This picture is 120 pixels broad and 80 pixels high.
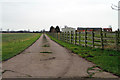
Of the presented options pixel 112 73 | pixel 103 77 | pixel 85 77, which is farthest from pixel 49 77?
pixel 112 73

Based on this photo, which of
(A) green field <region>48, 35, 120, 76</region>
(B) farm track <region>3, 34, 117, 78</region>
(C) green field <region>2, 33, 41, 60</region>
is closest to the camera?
(B) farm track <region>3, 34, 117, 78</region>

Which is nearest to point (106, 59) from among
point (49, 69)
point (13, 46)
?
point (49, 69)

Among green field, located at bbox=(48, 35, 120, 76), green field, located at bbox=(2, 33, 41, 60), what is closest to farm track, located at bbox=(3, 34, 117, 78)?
green field, located at bbox=(48, 35, 120, 76)

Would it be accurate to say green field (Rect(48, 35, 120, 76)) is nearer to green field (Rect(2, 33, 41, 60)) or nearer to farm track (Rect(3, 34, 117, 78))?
farm track (Rect(3, 34, 117, 78))

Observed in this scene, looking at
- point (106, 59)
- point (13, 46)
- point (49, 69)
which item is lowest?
A: point (49, 69)

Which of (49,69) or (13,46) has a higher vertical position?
(13,46)

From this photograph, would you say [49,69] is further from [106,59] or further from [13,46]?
[13,46]

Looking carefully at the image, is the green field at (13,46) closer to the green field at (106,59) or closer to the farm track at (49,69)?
the farm track at (49,69)

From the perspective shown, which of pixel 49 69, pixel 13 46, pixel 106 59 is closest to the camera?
pixel 49 69

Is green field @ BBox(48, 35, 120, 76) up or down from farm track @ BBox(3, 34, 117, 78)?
up

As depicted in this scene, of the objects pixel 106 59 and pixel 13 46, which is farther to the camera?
pixel 13 46

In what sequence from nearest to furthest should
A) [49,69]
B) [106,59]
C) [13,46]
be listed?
1. [49,69]
2. [106,59]
3. [13,46]

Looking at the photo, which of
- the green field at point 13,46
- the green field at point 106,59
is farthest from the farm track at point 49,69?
the green field at point 13,46

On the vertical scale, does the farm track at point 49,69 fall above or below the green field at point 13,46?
below
